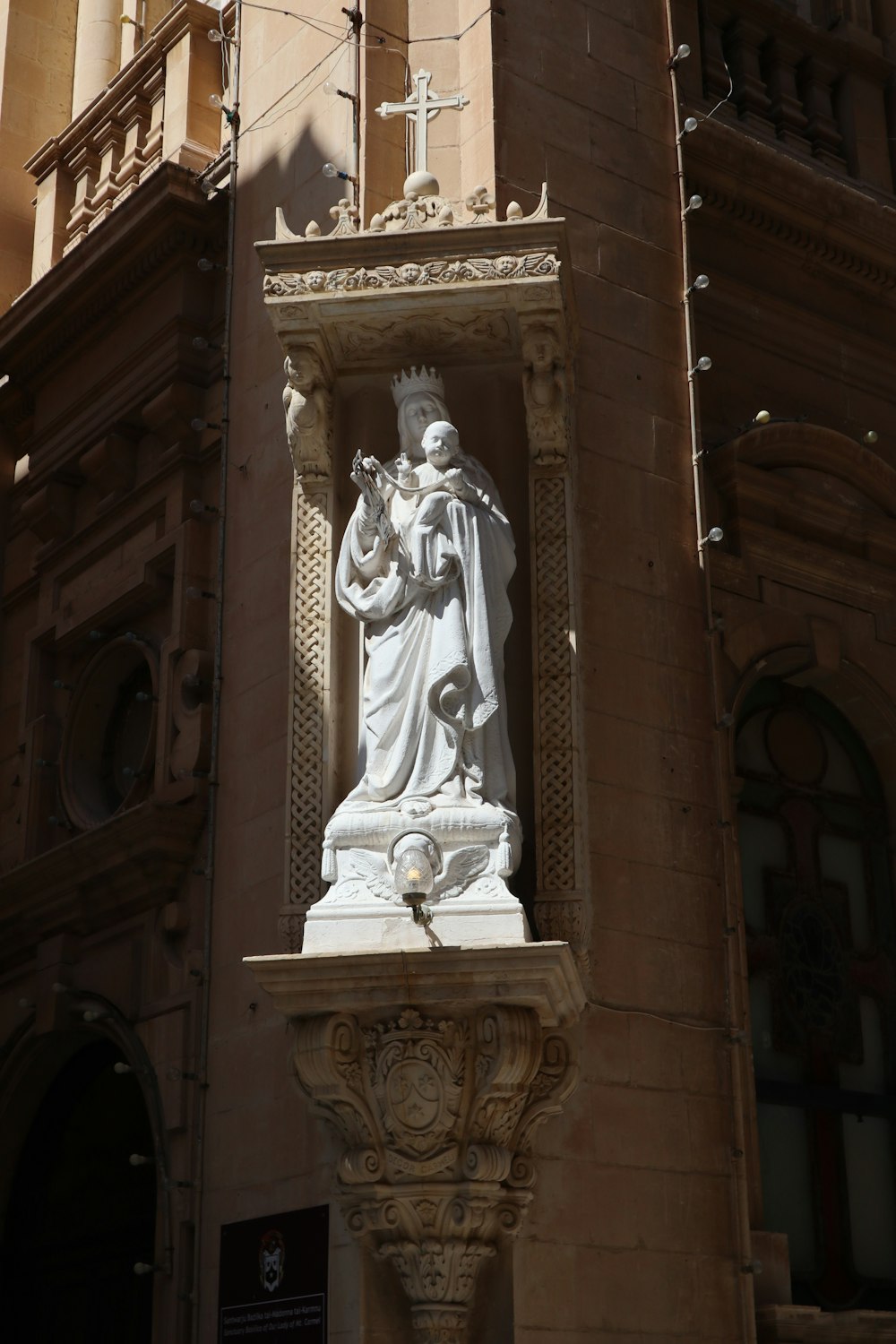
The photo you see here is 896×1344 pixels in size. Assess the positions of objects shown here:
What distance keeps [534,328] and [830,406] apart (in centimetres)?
374

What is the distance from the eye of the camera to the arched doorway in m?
12.1

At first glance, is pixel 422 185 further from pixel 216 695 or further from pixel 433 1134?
pixel 433 1134

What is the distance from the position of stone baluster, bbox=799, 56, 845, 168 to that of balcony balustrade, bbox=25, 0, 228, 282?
4.05m

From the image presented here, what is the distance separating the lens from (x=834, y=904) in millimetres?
Result: 11672

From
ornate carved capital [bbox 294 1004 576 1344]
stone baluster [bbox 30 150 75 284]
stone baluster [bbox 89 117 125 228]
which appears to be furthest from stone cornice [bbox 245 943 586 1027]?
stone baluster [bbox 30 150 75 284]

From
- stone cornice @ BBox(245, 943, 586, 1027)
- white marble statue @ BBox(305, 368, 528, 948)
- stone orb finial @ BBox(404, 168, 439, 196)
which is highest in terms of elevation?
stone orb finial @ BBox(404, 168, 439, 196)

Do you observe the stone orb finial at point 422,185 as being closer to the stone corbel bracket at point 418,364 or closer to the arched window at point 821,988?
the stone corbel bracket at point 418,364

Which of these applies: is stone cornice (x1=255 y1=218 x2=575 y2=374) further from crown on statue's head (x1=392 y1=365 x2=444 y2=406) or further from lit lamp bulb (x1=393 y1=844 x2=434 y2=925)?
lit lamp bulb (x1=393 y1=844 x2=434 y2=925)

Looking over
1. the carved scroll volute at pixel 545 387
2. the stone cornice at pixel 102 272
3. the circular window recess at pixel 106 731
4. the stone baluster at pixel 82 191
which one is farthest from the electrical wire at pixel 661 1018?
the stone baluster at pixel 82 191

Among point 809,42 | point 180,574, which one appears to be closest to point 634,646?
point 180,574

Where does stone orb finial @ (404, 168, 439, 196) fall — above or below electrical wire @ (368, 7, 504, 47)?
below

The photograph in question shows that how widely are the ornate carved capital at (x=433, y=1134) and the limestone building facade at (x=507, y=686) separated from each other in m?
0.02

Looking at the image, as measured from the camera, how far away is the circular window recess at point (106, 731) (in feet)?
41.7

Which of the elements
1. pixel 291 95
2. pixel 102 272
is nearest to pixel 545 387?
pixel 291 95
